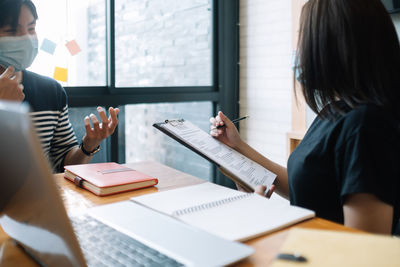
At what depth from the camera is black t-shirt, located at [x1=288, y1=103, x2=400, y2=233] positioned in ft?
2.70

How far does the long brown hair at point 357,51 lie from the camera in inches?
36.0


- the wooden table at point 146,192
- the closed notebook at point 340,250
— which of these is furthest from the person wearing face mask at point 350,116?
the closed notebook at point 340,250

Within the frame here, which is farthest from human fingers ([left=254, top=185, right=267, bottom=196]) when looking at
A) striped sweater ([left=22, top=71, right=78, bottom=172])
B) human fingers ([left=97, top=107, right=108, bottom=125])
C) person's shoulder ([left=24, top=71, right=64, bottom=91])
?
person's shoulder ([left=24, top=71, right=64, bottom=91])

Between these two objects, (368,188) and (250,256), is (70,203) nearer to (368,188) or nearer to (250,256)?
(250,256)

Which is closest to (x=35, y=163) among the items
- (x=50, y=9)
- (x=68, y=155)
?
(x=68, y=155)

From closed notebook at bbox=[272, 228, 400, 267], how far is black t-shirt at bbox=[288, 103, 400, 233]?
26 cm

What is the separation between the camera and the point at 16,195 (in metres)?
0.59

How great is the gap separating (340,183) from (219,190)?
0.31 m

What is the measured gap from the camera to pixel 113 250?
27.3 inches

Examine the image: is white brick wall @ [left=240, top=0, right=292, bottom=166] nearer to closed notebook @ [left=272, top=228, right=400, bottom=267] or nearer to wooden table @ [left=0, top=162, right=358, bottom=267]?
→ wooden table @ [left=0, top=162, right=358, bottom=267]

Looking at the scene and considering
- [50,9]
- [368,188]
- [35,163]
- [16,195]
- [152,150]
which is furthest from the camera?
[152,150]

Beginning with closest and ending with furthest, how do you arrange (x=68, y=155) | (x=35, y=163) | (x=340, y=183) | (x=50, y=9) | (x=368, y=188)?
(x=35, y=163)
(x=368, y=188)
(x=340, y=183)
(x=68, y=155)
(x=50, y=9)

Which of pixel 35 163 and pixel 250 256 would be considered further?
pixel 250 256

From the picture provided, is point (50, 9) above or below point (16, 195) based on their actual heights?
above
